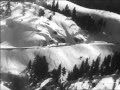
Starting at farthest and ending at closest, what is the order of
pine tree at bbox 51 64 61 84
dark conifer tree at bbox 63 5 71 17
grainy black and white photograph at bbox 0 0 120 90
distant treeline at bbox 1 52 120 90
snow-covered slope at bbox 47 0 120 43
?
1. dark conifer tree at bbox 63 5 71 17
2. snow-covered slope at bbox 47 0 120 43
3. pine tree at bbox 51 64 61 84
4. grainy black and white photograph at bbox 0 0 120 90
5. distant treeline at bbox 1 52 120 90

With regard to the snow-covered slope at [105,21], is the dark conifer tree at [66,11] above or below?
above

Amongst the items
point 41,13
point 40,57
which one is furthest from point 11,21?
point 40,57

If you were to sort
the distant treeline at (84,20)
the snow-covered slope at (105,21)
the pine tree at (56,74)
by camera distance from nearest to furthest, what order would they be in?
1. the pine tree at (56,74)
2. the snow-covered slope at (105,21)
3. the distant treeline at (84,20)

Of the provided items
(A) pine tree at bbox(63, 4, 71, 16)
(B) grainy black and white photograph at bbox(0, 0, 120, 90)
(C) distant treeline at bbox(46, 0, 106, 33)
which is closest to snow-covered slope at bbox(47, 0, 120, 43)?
(B) grainy black and white photograph at bbox(0, 0, 120, 90)

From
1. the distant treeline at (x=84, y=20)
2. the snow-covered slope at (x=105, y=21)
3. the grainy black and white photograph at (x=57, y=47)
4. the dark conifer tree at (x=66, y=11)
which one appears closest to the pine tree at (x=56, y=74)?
the grainy black and white photograph at (x=57, y=47)

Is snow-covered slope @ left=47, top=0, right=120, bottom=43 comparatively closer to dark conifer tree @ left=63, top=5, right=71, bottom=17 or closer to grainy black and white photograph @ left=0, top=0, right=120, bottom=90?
grainy black and white photograph @ left=0, top=0, right=120, bottom=90

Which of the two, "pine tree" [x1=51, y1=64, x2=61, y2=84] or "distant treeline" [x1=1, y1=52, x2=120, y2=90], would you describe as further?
"pine tree" [x1=51, y1=64, x2=61, y2=84]

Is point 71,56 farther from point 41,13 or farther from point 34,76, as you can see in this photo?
point 41,13

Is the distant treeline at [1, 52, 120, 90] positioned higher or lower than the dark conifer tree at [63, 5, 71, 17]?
lower

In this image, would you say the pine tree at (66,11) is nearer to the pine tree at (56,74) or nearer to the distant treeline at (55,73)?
the distant treeline at (55,73)
